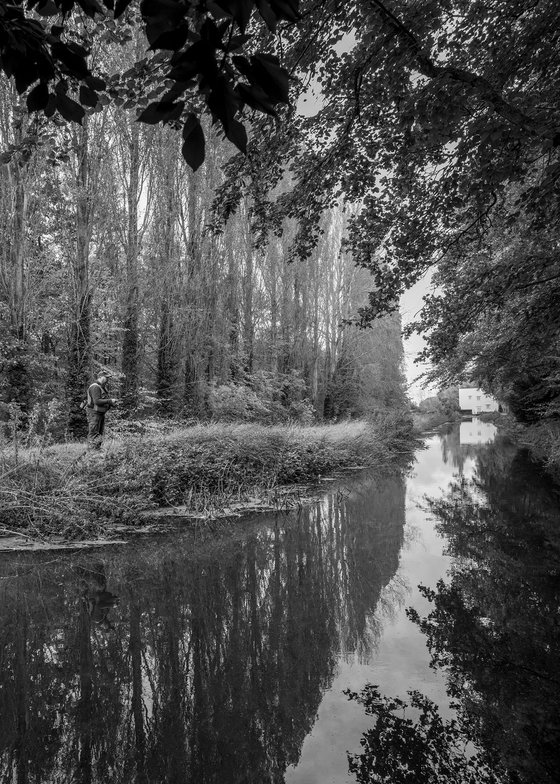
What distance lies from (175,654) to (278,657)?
29.5 inches

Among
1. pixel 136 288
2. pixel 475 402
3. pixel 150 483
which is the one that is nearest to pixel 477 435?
pixel 136 288

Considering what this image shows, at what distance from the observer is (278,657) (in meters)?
3.24

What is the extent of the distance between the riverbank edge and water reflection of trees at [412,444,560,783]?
13.0 ft

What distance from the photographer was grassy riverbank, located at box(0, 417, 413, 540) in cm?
623

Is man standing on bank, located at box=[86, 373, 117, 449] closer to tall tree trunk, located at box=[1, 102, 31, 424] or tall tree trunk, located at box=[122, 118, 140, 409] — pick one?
tall tree trunk, located at box=[1, 102, 31, 424]

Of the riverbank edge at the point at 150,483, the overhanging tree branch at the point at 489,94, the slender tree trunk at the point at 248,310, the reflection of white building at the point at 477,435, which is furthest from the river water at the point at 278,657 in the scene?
the reflection of white building at the point at 477,435

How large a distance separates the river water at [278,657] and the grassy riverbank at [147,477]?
754mm

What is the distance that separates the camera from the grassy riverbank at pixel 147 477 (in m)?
6.23

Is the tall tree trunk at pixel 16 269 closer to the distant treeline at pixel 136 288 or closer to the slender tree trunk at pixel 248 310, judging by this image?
the distant treeline at pixel 136 288

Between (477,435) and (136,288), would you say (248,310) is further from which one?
(477,435)

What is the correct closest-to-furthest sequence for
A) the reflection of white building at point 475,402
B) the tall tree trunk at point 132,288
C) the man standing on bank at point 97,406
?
the man standing on bank at point 97,406 < the tall tree trunk at point 132,288 < the reflection of white building at point 475,402

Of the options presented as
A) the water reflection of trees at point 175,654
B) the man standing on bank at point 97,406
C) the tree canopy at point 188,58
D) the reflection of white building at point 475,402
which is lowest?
the water reflection of trees at point 175,654

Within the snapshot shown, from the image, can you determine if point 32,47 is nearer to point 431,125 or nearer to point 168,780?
point 168,780

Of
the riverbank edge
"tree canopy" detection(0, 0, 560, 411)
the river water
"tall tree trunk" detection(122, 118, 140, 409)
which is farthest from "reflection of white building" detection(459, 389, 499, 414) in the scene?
the river water
